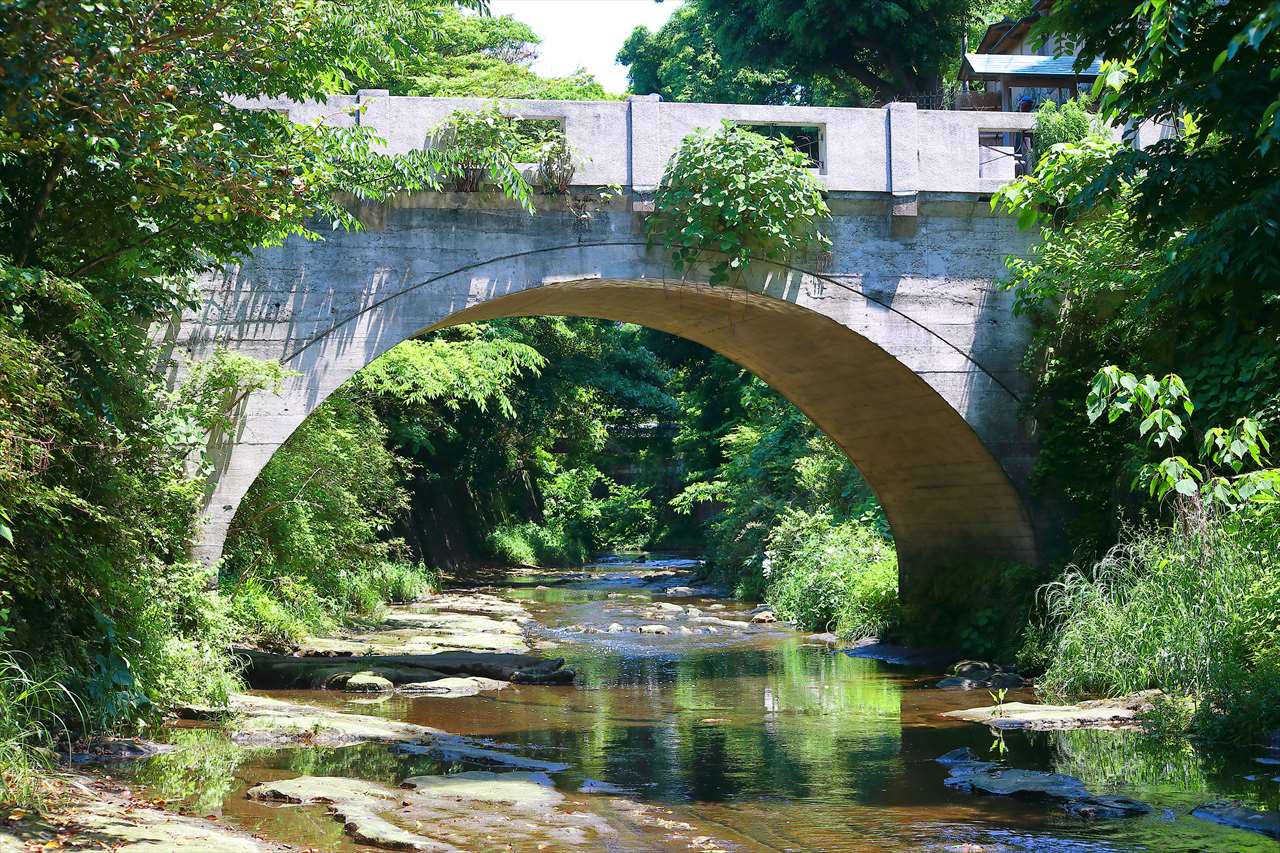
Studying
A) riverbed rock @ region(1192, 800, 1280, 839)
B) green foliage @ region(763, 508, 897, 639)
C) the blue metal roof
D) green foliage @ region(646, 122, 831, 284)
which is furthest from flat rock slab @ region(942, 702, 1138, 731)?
the blue metal roof

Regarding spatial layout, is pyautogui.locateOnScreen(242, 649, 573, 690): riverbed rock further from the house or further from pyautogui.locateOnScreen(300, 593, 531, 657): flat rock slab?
the house

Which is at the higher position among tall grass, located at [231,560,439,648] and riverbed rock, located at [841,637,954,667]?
tall grass, located at [231,560,439,648]

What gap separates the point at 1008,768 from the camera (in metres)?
6.62

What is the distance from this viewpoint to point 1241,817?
534cm

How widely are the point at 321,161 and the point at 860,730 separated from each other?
4.87m

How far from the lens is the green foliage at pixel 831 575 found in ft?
44.8

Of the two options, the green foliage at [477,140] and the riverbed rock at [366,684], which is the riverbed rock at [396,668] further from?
the green foliage at [477,140]

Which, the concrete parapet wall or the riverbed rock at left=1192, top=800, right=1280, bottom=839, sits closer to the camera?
the riverbed rock at left=1192, top=800, right=1280, bottom=839

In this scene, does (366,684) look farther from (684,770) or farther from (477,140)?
(477,140)

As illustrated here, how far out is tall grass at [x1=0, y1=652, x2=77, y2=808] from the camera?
185 inches

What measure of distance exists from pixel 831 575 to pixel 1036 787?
885cm

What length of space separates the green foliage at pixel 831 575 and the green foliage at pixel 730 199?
194 inches

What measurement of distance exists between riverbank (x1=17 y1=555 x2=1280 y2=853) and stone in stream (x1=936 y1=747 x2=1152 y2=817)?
0.06ft

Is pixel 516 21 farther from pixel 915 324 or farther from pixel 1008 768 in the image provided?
pixel 1008 768
